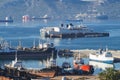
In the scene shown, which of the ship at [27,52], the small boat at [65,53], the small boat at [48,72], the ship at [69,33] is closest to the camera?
the small boat at [48,72]

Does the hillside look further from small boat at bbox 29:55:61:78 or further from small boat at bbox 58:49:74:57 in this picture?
small boat at bbox 29:55:61:78

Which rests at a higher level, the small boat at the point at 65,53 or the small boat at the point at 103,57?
the small boat at the point at 103,57

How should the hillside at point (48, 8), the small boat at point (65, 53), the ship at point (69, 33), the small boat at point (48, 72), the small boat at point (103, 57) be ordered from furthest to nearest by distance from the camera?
the hillside at point (48, 8) → the ship at point (69, 33) → the small boat at point (65, 53) → the small boat at point (103, 57) → the small boat at point (48, 72)

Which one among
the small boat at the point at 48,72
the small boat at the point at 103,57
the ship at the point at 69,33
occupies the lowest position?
the ship at the point at 69,33

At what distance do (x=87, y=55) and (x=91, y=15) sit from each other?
13524 centimetres

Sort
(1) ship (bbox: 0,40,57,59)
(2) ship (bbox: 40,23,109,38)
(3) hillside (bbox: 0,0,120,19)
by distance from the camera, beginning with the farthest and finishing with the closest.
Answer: (3) hillside (bbox: 0,0,120,19) → (2) ship (bbox: 40,23,109,38) → (1) ship (bbox: 0,40,57,59)

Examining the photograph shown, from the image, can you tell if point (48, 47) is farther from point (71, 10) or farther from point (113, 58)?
point (71, 10)

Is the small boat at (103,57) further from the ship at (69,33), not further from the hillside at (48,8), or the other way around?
the hillside at (48,8)

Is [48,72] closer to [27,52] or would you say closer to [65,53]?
[27,52]

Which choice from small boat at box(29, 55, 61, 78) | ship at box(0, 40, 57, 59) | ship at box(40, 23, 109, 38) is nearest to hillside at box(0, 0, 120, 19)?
ship at box(40, 23, 109, 38)

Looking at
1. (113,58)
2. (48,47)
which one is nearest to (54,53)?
(48,47)

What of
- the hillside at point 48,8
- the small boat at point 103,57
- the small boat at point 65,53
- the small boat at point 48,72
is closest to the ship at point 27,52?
the small boat at point 65,53

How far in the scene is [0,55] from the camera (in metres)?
55.2

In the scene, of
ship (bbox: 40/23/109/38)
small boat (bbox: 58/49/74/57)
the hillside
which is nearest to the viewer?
small boat (bbox: 58/49/74/57)
